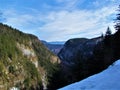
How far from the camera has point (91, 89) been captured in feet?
75.5

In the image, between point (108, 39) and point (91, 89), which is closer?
point (91, 89)

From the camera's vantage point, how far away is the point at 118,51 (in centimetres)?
8300

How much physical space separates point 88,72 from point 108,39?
75.1 feet

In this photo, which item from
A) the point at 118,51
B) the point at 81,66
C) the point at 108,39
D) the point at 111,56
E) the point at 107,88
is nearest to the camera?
the point at 107,88

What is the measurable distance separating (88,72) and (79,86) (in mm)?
65402

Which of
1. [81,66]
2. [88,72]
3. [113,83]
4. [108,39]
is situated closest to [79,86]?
[113,83]

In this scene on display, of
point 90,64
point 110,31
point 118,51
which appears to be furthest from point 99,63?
point 110,31

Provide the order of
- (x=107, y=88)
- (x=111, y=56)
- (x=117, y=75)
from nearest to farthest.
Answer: (x=107, y=88)
(x=117, y=75)
(x=111, y=56)

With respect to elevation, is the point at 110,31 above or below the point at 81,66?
above

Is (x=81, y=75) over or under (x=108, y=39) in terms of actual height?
under

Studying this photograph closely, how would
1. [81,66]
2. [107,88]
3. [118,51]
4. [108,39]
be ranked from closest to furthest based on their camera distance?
[107,88] < [118,51] < [81,66] < [108,39]

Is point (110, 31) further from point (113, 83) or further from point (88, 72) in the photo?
point (113, 83)

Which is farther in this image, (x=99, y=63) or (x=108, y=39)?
(x=108, y=39)

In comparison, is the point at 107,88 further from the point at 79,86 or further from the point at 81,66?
the point at 81,66
